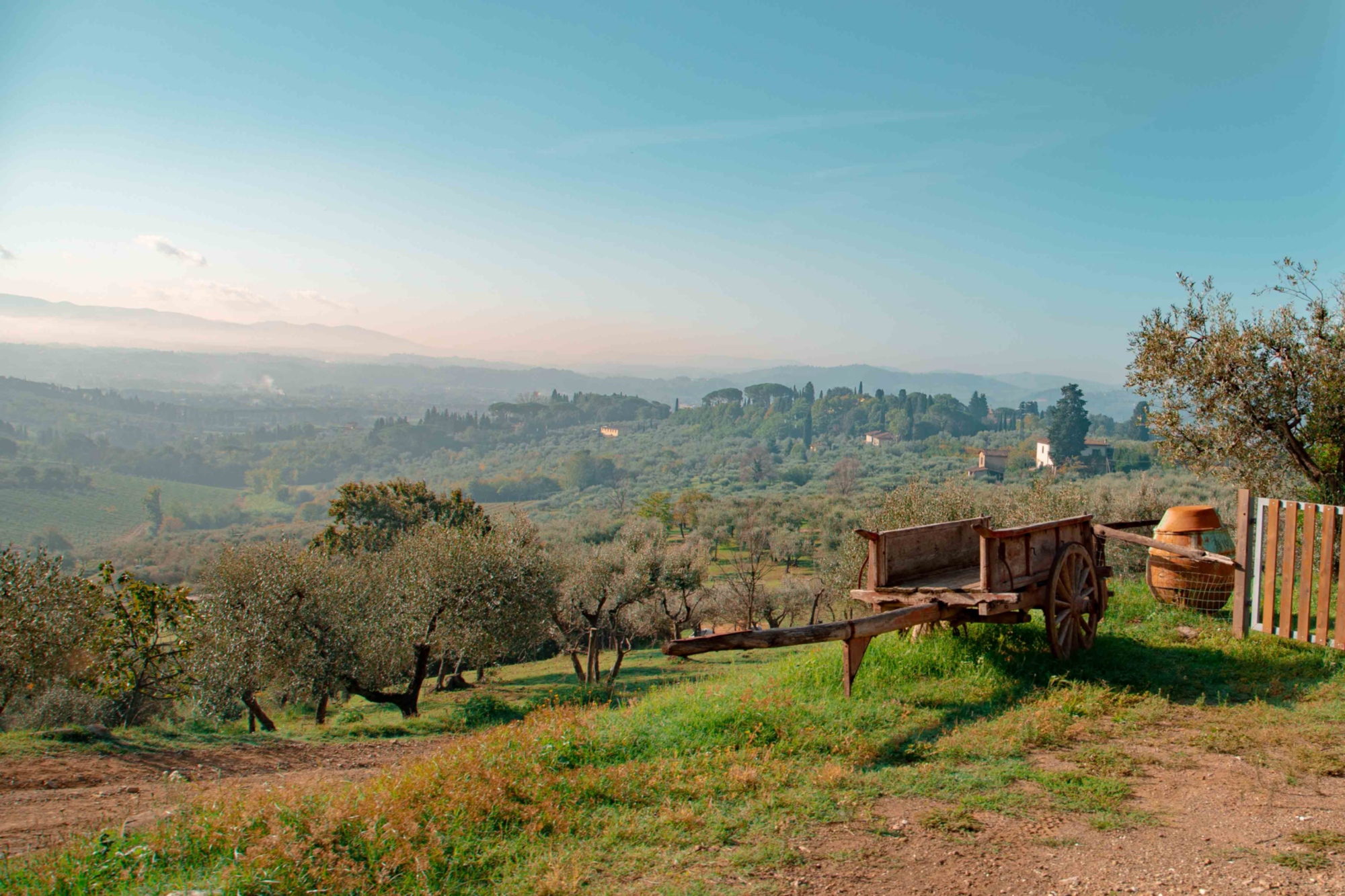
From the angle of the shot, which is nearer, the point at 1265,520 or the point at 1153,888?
the point at 1153,888

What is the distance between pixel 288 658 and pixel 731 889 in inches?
727

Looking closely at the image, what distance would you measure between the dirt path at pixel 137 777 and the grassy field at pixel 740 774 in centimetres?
132

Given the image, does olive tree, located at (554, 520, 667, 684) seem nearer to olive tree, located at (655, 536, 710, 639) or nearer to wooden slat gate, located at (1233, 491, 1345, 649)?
olive tree, located at (655, 536, 710, 639)

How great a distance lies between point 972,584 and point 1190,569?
490 centimetres

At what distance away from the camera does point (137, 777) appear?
374 inches

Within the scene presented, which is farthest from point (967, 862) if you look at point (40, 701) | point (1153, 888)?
point (40, 701)

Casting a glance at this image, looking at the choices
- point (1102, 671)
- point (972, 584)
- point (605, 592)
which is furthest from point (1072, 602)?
point (605, 592)

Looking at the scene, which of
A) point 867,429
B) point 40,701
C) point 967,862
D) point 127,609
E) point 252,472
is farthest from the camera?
point 867,429

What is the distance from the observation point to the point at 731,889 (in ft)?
13.0

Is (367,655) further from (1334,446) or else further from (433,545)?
(1334,446)

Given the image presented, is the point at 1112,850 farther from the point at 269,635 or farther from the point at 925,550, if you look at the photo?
the point at 269,635

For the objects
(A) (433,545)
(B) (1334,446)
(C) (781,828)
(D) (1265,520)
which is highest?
(B) (1334,446)

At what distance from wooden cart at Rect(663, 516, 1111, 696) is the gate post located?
1559mm

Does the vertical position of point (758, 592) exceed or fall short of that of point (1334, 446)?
it falls short
